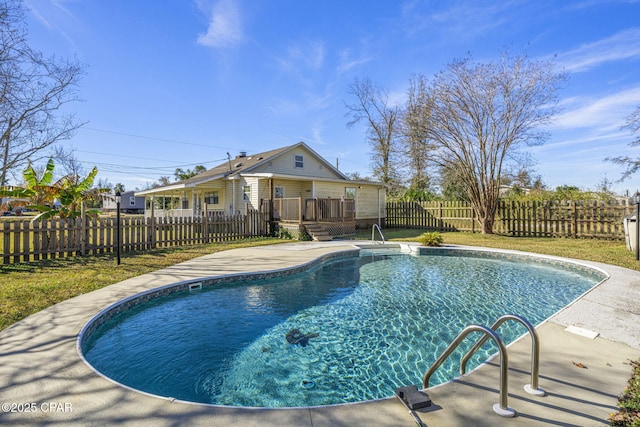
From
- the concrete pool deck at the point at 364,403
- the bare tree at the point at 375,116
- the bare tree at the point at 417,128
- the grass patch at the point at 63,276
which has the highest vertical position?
the bare tree at the point at 375,116

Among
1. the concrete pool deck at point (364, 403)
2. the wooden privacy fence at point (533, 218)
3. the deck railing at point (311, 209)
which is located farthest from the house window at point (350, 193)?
the concrete pool deck at point (364, 403)

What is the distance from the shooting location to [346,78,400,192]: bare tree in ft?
107

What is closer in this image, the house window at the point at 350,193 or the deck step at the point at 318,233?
the deck step at the point at 318,233

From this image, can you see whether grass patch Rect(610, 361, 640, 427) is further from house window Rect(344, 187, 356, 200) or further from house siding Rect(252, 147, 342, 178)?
house window Rect(344, 187, 356, 200)

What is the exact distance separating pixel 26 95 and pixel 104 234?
15.5 ft

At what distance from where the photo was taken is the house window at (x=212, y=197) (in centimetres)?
2124

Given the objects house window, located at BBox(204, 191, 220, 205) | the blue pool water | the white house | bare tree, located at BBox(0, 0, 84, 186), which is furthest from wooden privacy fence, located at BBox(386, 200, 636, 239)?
bare tree, located at BBox(0, 0, 84, 186)

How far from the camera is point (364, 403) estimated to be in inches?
104

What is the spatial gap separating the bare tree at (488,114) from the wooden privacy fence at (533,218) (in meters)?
1.18

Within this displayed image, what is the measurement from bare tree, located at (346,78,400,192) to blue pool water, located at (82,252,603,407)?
25302mm

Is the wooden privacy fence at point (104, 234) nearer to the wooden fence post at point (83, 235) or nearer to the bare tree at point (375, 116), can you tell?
the wooden fence post at point (83, 235)

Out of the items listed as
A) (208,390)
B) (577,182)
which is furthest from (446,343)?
(577,182)

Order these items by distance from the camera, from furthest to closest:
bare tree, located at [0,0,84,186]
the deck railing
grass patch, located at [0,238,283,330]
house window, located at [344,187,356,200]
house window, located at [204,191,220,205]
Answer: house window, located at [344,187,356,200] → house window, located at [204,191,220,205] → the deck railing → bare tree, located at [0,0,84,186] → grass patch, located at [0,238,283,330]

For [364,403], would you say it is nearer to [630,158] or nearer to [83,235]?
[83,235]
